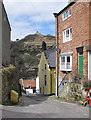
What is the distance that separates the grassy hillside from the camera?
4457 cm

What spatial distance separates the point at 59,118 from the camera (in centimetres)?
661

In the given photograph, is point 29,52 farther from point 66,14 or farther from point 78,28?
point 78,28

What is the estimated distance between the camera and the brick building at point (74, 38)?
12070 mm

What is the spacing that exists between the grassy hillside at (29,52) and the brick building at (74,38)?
2770 centimetres

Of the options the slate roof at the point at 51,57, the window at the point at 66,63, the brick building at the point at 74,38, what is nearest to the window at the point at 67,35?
the brick building at the point at 74,38

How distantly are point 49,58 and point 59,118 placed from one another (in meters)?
19.1

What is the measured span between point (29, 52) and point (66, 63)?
40778 mm

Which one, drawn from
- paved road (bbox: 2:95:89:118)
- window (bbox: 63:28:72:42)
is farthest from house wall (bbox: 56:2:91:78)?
paved road (bbox: 2:95:89:118)

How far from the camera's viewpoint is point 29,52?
181 ft

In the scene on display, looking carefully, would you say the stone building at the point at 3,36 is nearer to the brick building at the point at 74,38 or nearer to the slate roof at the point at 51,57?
the brick building at the point at 74,38

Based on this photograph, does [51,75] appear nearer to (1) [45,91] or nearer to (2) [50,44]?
(1) [45,91]

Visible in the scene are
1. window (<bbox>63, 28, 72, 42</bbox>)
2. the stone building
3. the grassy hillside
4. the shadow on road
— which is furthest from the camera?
the grassy hillside

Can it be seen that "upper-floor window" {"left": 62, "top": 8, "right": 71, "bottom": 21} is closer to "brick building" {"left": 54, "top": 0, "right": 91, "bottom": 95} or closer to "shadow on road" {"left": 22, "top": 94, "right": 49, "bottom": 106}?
"brick building" {"left": 54, "top": 0, "right": 91, "bottom": 95}

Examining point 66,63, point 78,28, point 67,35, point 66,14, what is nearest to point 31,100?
point 66,63
